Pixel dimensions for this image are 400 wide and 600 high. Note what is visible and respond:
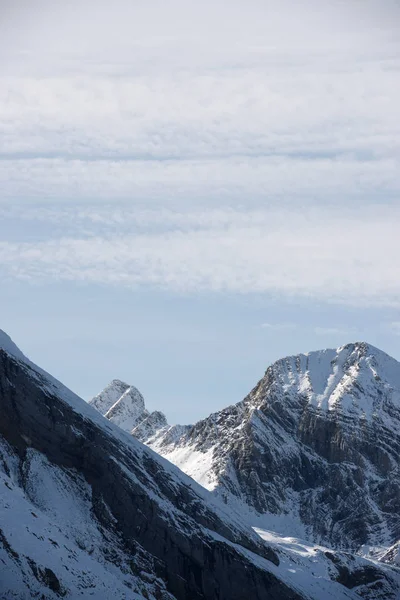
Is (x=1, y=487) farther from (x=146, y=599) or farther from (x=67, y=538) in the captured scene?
(x=146, y=599)

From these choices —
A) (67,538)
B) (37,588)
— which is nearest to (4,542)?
(37,588)

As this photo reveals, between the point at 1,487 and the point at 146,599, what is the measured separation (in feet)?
82.0

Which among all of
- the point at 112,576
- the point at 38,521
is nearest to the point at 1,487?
the point at 38,521

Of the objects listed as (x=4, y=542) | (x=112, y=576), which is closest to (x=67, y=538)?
(x=112, y=576)

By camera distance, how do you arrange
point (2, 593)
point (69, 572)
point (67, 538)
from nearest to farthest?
point (2, 593) < point (69, 572) < point (67, 538)

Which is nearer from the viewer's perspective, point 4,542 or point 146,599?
point 4,542

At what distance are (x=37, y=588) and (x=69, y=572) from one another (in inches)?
329

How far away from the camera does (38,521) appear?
191750 mm

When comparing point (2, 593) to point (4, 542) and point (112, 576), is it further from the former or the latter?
point (112, 576)

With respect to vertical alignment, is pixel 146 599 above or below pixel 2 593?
above

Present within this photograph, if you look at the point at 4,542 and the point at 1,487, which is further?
the point at 1,487

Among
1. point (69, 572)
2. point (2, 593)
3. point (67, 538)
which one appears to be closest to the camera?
point (2, 593)

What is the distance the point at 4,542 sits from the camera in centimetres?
17938

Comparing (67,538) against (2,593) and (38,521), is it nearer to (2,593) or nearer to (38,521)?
(38,521)
